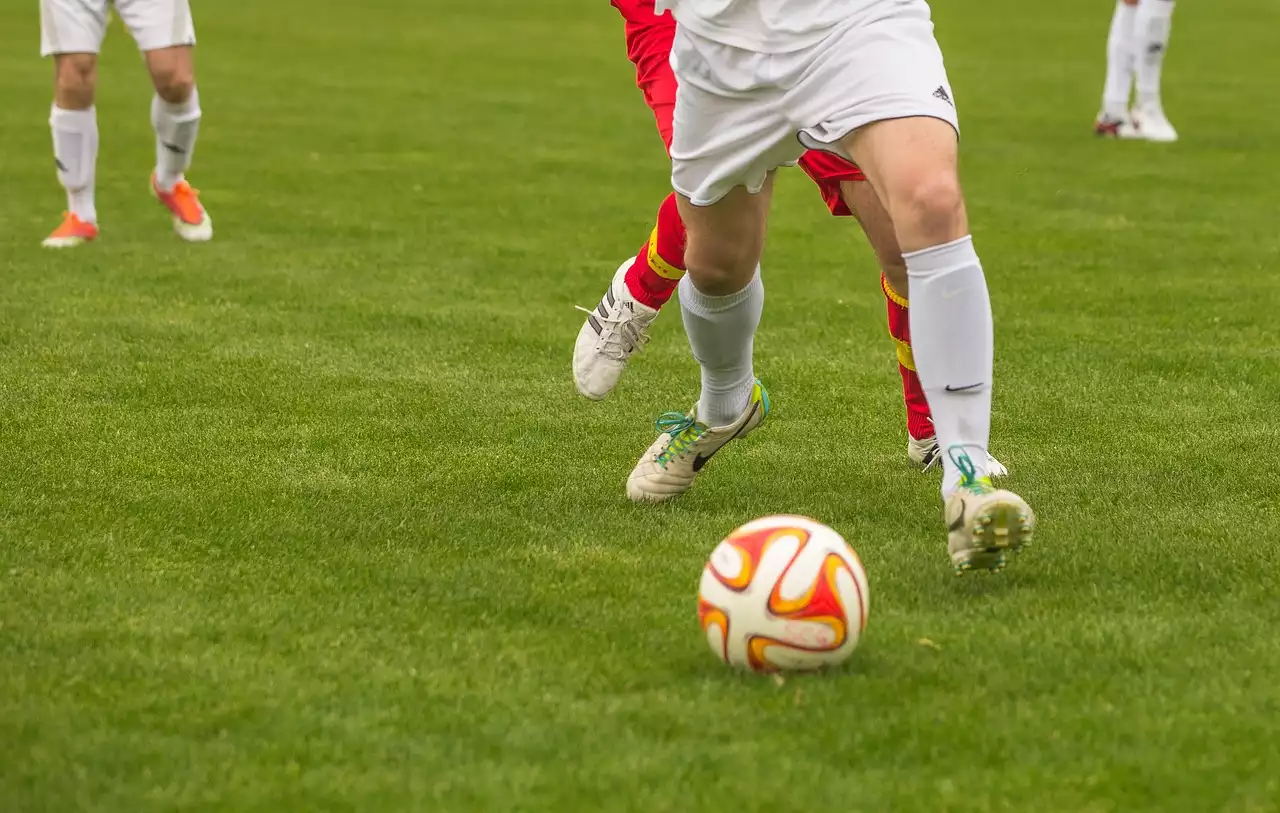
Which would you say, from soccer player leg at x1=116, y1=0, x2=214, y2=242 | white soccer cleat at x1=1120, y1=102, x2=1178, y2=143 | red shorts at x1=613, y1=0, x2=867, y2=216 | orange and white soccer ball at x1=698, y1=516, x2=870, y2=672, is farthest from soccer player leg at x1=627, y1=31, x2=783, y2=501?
white soccer cleat at x1=1120, y1=102, x2=1178, y2=143

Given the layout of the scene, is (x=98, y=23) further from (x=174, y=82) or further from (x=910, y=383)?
(x=910, y=383)

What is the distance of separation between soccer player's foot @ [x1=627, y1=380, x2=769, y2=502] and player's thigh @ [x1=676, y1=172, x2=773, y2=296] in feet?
1.35

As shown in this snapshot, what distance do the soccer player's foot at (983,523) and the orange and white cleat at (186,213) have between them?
5.65m

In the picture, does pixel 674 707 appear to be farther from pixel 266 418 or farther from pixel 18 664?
pixel 266 418

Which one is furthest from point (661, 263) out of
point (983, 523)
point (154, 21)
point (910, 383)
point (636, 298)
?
point (154, 21)

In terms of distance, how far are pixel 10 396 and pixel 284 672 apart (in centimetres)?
267

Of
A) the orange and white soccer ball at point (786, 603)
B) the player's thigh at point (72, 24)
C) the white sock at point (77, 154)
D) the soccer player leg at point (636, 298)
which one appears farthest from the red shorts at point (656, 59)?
the white sock at point (77, 154)

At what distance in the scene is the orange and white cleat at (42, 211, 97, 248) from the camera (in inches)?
324

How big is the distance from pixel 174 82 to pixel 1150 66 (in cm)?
709

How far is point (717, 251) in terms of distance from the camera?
171 inches

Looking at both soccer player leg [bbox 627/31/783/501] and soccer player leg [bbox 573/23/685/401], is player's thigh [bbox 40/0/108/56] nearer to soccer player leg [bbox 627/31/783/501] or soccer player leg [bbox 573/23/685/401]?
soccer player leg [bbox 573/23/685/401]

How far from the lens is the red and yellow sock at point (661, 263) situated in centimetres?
484

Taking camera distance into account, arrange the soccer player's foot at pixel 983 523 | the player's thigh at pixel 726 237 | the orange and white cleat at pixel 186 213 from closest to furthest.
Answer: the soccer player's foot at pixel 983 523
the player's thigh at pixel 726 237
the orange and white cleat at pixel 186 213

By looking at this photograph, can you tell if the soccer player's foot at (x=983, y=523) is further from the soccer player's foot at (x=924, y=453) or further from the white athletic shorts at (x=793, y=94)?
the soccer player's foot at (x=924, y=453)
